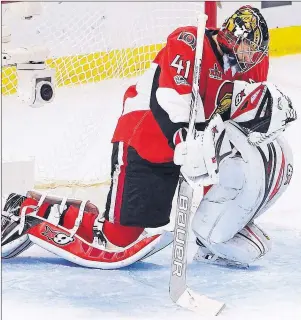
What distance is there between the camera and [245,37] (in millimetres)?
2035

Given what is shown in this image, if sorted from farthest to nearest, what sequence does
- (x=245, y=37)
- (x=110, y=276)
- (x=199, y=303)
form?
(x=110, y=276) → (x=245, y=37) → (x=199, y=303)

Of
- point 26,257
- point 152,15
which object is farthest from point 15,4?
point 152,15

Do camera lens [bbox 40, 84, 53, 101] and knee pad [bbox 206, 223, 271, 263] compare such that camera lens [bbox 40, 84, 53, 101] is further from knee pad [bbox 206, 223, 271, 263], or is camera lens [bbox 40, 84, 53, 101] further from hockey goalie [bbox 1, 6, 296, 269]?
knee pad [bbox 206, 223, 271, 263]

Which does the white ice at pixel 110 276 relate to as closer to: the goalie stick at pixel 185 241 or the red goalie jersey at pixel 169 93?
the goalie stick at pixel 185 241

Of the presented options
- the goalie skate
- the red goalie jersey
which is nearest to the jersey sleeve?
the red goalie jersey

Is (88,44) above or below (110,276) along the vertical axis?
above

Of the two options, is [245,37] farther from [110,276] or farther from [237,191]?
[110,276]

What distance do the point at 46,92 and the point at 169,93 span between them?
24.1 inches

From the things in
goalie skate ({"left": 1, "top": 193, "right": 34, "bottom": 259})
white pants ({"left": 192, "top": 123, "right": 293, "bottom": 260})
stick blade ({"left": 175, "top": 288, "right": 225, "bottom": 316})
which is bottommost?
stick blade ({"left": 175, "top": 288, "right": 225, "bottom": 316})

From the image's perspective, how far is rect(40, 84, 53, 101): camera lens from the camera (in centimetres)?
250

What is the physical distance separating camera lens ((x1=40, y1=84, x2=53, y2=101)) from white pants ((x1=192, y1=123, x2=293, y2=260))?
600mm

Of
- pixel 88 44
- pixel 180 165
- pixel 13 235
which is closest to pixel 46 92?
pixel 13 235

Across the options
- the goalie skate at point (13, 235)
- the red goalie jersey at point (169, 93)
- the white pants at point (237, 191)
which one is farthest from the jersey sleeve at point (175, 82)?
the goalie skate at point (13, 235)

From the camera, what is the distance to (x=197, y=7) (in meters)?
3.70
